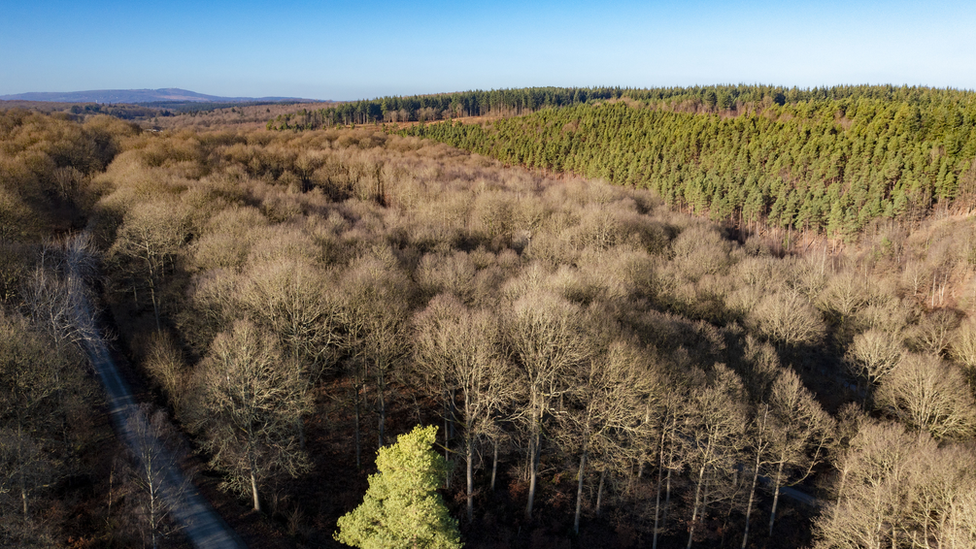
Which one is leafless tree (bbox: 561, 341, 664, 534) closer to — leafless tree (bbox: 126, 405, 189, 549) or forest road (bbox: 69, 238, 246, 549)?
forest road (bbox: 69, 238, 246, 549)

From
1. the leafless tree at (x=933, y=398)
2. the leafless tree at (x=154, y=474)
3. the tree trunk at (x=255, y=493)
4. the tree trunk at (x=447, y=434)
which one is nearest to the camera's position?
the leafless tree at (x=154, y=474)

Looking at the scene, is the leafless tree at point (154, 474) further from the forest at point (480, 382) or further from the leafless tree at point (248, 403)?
the leafless tree at point (248, 403)

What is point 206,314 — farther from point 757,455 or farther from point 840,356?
point 840,356

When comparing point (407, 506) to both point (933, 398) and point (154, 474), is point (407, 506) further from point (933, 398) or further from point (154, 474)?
point (933, 398)

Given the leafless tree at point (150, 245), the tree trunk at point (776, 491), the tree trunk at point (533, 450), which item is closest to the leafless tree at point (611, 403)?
the tree trunk at point (533, 450)

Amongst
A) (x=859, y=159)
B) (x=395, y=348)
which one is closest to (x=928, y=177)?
(x=859, y=159)

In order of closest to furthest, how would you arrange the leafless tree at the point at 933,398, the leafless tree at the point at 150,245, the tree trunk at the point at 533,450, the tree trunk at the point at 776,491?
the tree trunk at the point at 533,450 → the tree trunk at the point at 776,491 → the leafless tree at the point at 933,398 → the leafless tree at the point at 150,245

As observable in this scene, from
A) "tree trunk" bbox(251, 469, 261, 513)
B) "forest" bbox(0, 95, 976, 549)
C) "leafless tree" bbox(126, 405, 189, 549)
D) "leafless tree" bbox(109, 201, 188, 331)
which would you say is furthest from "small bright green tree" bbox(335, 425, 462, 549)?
"leafless tree" bbox(109, 201, 188, 331)
